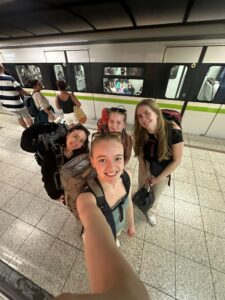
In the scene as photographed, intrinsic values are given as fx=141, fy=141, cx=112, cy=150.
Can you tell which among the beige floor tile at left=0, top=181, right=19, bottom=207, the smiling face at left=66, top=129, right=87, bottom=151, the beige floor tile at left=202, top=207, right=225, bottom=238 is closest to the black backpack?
the beige floor tile at left=0, top=181, right=19, bottom=207

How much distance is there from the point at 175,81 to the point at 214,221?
3155mm

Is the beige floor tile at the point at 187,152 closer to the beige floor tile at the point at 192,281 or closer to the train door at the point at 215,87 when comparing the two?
the train door at the point at 215,87

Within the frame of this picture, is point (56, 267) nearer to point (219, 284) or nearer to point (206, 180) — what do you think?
point (219, 284)

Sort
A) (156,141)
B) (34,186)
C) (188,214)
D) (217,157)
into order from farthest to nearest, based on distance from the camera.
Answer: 1. (217,157)
2. (34,186)
3. (188,214)
4. (156,141)

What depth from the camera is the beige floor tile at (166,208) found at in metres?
2.26

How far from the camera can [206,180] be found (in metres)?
2.89

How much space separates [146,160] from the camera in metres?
1.74

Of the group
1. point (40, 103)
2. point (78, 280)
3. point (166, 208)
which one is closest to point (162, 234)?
point (166, 208)

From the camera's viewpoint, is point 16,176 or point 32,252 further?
point 16,176

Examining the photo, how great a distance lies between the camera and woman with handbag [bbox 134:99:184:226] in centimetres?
135

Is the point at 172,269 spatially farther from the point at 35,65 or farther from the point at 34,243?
the point at 35,65

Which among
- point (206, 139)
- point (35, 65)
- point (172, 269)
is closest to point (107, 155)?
point (172, 269)

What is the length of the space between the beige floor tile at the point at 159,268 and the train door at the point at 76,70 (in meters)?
4.22

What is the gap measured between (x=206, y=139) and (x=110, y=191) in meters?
4.12
